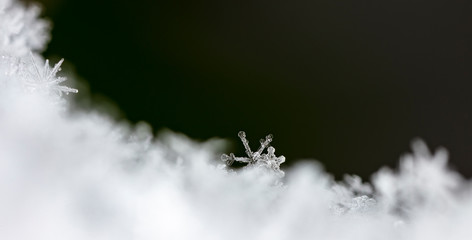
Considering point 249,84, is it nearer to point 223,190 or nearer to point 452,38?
point 452,38

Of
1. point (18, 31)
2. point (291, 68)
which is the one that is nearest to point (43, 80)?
point (18, 31)

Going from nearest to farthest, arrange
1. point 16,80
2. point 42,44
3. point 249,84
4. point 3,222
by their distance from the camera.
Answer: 1. point 3,222
2. point 16,80
3. point 42,44
4. point 249,84

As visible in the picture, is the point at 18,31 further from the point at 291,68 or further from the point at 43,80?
the point at 291,68

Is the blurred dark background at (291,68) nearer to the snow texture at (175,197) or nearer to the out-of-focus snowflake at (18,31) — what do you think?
the out-of-focus snowflake at (18,31)

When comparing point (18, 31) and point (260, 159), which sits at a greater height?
point (18, 31)

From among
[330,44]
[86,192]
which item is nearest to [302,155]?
[330,44]

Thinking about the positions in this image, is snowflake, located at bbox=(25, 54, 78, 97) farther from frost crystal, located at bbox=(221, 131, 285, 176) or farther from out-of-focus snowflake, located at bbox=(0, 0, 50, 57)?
frost crystal, located at bbox=(221, 131, 285, 176)
